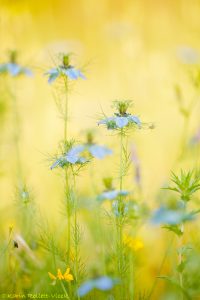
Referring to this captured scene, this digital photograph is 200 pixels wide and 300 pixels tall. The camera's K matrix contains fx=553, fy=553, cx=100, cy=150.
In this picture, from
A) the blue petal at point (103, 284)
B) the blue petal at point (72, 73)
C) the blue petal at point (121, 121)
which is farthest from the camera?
the blue petal at point (72, 73)

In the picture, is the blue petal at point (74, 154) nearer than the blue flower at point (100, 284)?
No

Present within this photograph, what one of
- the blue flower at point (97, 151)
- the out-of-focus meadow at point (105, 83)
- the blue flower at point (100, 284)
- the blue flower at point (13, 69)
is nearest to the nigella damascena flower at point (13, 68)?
the blue flower at point (13, 69)

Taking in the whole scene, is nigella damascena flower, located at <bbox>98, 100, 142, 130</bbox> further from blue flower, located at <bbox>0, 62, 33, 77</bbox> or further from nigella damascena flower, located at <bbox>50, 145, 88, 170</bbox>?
blue flower, located at <bbox>0, 62, 33, 77</bbox>

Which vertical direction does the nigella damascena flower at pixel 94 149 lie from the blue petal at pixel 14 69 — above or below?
below

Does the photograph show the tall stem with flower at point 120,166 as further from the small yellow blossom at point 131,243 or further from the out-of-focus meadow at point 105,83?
the out-of-focus meadow at point 105,83

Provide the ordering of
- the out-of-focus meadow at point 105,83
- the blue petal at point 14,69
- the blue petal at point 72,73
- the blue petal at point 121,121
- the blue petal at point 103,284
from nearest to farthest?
the blue petal at point 103,284
the blue petal at point 121,121
the blue petal at point 72,73
the blue petal at point 14,69
the out-of-focus meadow at point 105,83

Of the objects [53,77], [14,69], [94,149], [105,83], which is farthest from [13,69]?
[105,83]

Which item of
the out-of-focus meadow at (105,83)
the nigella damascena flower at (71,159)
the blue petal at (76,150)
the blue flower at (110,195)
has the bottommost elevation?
the blue flower at (110,195)

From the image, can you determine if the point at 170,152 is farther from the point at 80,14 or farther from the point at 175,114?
the point at 80,14
